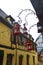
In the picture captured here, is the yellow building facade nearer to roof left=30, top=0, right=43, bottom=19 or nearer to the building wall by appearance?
the building wall

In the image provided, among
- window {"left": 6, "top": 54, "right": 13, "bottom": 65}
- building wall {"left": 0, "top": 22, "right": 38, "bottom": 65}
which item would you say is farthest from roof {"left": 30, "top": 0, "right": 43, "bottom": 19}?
window {"left": 6, "top": 54, "right": 13, "bottom": 65}

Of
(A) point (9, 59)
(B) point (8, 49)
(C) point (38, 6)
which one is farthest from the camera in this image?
(A) point (9, 59)

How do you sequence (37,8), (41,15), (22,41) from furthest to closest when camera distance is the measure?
(22,41), (41,15), (37,8)

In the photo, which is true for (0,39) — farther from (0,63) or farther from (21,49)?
(21,49)

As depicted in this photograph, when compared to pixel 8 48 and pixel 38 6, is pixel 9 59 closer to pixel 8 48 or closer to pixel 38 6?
pixel 8 48

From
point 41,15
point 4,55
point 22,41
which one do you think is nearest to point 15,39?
point 22,41

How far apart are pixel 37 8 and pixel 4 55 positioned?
7.00 meters

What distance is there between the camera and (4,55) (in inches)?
662

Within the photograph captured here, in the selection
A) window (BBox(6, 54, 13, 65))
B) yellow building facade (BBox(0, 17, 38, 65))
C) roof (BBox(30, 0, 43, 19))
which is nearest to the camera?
roof (BBox(30, 0, 43, 19))

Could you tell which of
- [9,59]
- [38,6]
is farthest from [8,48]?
[38,6]

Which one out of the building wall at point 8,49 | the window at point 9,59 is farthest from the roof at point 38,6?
the window at point 9,59

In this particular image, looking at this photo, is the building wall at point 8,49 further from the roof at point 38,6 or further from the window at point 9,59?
the roof at point 38,6

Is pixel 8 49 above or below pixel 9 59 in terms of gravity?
above

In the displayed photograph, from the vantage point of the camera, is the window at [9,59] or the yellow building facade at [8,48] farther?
the window at [9,59]
